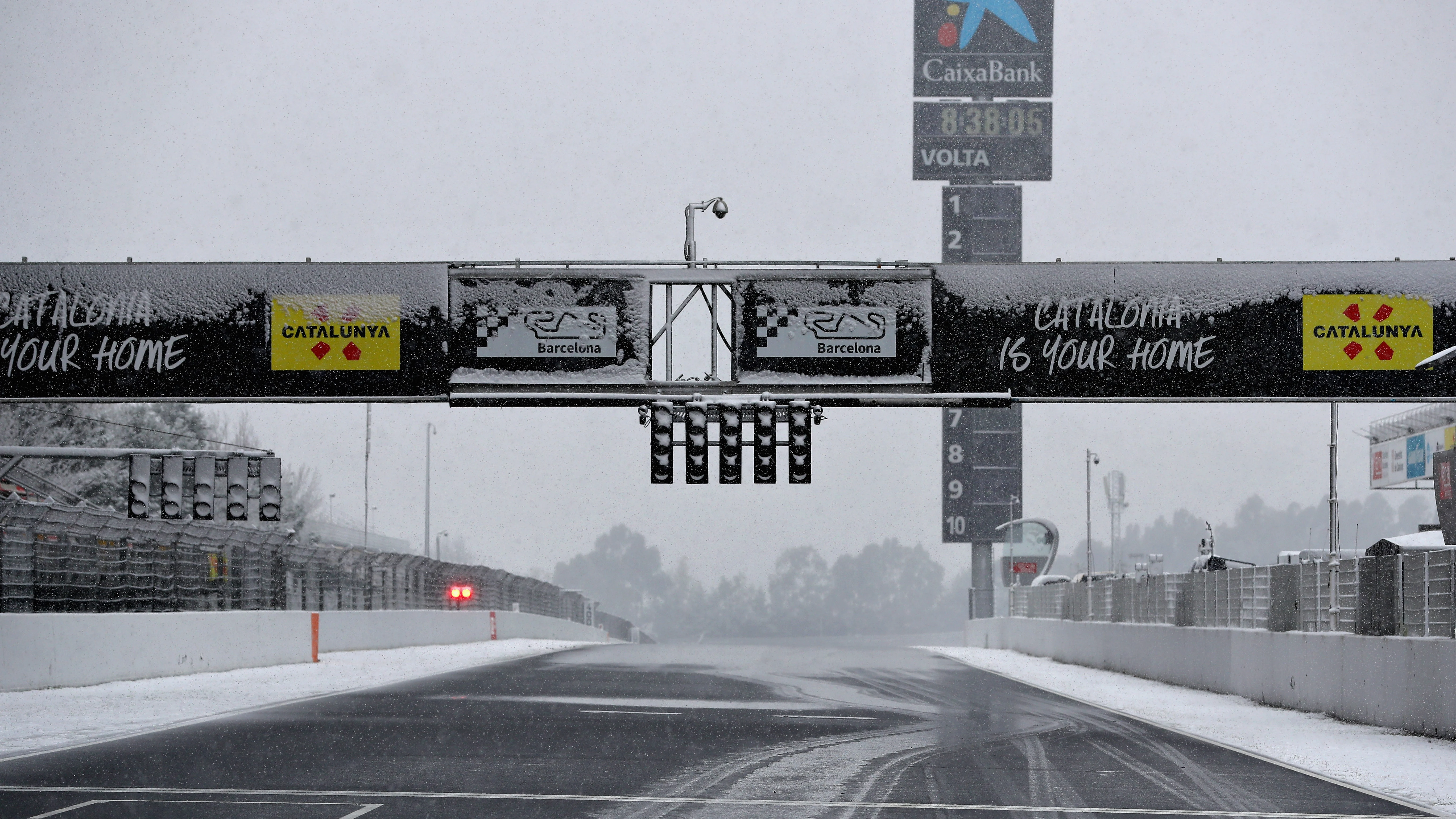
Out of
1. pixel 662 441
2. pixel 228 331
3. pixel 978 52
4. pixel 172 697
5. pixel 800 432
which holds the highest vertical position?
pixel 978 52

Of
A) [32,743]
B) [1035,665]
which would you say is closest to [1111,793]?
[32,743]

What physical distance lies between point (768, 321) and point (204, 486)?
1005cm

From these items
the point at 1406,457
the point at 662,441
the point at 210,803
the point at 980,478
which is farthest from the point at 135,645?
the point at 1406,457

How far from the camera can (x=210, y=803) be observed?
11477 millimetres

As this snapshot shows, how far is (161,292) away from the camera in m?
26.4

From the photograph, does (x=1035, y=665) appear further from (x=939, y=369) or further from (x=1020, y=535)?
(x=1020, y=535)

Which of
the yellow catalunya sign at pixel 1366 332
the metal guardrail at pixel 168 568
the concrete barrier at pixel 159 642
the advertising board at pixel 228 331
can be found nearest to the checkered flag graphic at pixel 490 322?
the advertising board at pixel 228 331

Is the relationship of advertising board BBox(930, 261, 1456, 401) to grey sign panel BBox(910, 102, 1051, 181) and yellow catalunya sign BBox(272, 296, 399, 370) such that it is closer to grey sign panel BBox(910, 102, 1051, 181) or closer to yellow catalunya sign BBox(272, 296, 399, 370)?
yellow catalunya sign BBox(272, 296, 399, 370)

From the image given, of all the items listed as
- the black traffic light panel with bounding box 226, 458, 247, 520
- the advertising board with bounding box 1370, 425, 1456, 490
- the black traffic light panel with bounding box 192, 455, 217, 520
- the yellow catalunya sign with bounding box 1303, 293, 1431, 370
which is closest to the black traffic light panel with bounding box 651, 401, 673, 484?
the black traffic light panel with bounding box 226, 458, 247, 520

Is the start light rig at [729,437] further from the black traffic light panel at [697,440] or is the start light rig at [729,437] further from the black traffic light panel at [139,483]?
the black traffic light panel at [139,483]

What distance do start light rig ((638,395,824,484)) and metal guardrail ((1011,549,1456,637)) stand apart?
658 centimetres

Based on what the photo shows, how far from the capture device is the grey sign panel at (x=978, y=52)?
263ft

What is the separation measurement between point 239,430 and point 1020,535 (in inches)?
2120

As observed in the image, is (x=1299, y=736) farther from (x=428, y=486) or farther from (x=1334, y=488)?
(x=428, y=486)
